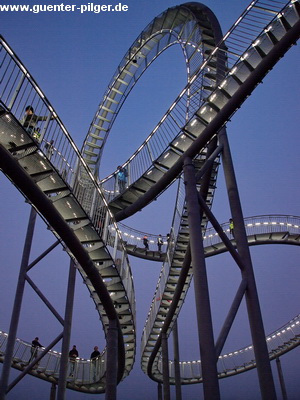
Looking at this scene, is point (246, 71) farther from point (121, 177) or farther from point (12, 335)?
point (12, 335)

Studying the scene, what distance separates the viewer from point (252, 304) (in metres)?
7.22

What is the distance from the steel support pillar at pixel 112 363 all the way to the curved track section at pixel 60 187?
1.14 feet

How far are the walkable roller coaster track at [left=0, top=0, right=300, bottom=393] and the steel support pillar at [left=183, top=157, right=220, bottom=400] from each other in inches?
31.6

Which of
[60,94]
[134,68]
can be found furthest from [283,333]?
[60,94]

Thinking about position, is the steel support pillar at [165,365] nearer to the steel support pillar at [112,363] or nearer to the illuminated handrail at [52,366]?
the illuminated handrail at [52,366]

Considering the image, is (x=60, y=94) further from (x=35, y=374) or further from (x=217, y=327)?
(x=35, y=374)

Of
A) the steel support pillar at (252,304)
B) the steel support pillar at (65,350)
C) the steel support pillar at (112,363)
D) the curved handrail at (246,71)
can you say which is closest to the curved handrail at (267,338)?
the steel support pillar at (65,350)

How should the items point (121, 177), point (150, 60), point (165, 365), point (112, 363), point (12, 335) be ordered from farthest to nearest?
point (150, 60)
point (165, 365)
point (121, 177)
point (12, 335)
point (112, 363)

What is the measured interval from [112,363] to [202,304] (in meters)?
4.00

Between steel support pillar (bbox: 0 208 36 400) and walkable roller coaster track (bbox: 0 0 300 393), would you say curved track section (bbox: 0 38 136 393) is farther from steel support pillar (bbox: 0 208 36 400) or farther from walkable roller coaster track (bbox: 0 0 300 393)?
steel support pillar (bbox: 0 208 36 400)

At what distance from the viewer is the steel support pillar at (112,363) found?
8.91 m

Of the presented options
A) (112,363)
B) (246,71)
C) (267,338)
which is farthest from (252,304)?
(267,338)

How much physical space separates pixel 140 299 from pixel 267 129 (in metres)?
134

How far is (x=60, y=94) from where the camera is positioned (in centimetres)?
17138
